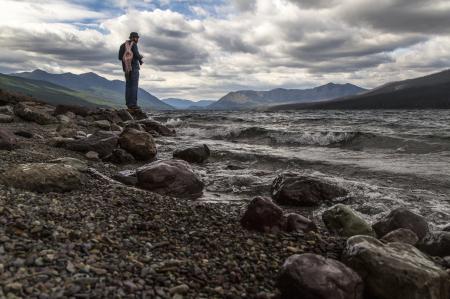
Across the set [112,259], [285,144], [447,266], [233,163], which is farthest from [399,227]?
[285,144]

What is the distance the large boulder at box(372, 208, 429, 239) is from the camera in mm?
7020

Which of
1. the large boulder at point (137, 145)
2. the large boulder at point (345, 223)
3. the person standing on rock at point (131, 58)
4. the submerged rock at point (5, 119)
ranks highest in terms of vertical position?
the person standing on rock at point (131, 58)

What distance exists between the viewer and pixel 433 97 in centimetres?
17725

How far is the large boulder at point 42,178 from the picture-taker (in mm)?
6629

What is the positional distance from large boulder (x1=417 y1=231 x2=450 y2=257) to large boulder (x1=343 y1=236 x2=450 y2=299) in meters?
1.13

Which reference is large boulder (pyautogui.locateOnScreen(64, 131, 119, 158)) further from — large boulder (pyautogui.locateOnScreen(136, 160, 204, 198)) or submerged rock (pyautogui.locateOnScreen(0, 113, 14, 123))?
submerged rock (pyautogui.locateOnScreen(0, 113, 14, 123))

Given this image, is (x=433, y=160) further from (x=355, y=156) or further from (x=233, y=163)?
(x=233, y=163)

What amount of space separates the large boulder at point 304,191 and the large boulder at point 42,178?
4245 mm

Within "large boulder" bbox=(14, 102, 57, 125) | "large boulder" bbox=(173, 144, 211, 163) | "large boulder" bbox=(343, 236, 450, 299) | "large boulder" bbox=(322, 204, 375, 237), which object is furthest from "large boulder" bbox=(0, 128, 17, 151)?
"large boulder" bbox=(14, 102, 57, 125)

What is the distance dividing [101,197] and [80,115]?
20884 millimetres

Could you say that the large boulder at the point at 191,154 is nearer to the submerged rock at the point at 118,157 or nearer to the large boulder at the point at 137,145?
the large boulder at the point at 137,145

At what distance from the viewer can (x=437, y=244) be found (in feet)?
19.6

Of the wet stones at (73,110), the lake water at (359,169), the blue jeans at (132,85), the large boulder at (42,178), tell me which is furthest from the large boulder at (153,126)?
the large boulder at (42,178)

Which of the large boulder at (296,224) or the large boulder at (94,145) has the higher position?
the large boulder at (94,145)
